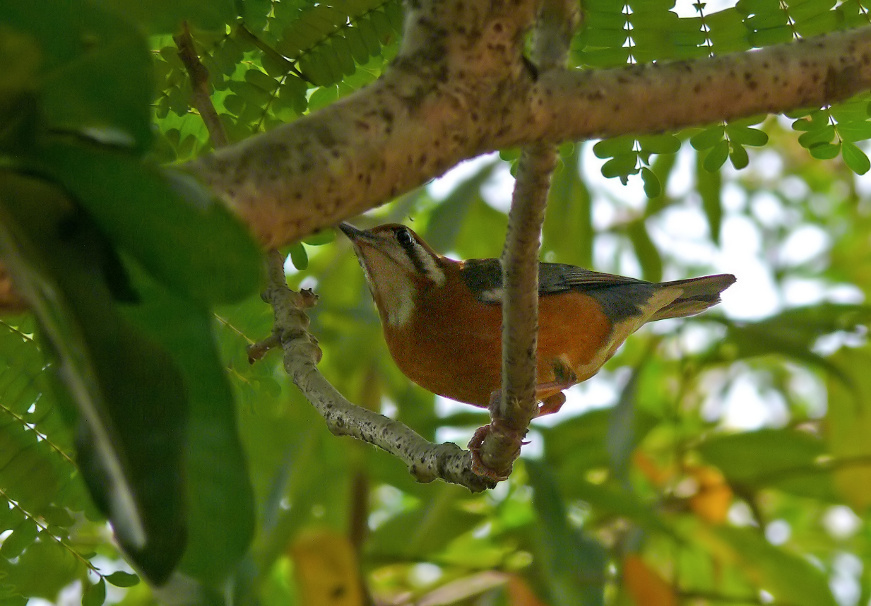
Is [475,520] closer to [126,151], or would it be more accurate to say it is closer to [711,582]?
[711,582]

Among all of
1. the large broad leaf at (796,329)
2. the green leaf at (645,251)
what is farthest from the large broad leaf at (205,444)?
the green leaf at (645,251)

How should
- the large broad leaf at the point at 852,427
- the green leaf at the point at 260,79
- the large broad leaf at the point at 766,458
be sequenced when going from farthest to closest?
the large broad leaf at the point at 766,458, the large broad leaf at the point at 852,427, the green leaf at the point at 260,79

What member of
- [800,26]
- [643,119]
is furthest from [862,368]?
[643,119]

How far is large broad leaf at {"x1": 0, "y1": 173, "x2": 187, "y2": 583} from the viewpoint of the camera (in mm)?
764

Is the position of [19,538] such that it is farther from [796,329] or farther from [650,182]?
[796,329]

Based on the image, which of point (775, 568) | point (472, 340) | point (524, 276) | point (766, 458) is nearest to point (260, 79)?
point (524, 276)

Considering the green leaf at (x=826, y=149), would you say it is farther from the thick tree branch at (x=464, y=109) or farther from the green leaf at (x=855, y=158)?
the thick tree branch at (x=464, y=109)

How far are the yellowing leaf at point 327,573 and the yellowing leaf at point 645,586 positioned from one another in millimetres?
1515

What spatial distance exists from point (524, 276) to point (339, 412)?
39.7 inches

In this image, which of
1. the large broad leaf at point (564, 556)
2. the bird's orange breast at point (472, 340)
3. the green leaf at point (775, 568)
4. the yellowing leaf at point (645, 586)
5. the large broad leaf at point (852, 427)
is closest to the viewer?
the bird's orange breast at point (472, 340)

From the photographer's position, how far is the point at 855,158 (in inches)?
100

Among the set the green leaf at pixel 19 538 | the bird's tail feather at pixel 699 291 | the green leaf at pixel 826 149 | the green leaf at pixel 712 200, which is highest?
the green leaf at pixel 712 200

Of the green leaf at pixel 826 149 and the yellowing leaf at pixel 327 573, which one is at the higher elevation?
the green leaf at pixel 826 149

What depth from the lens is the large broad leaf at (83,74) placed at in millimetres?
809
